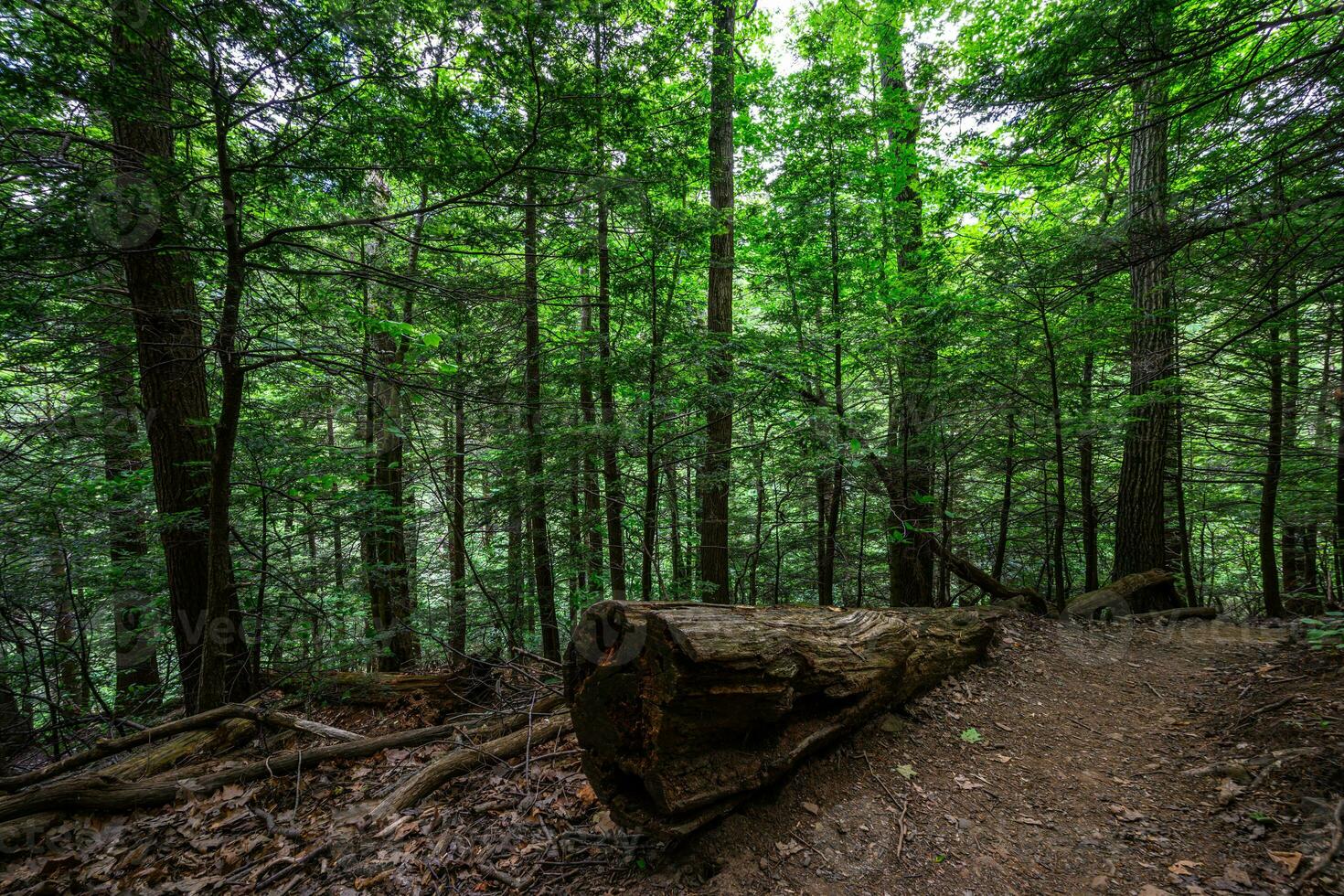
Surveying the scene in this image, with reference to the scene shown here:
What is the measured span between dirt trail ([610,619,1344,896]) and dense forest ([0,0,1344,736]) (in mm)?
2832

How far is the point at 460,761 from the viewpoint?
3.73 meters

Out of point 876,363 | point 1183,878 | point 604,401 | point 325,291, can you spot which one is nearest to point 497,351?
point 604,401

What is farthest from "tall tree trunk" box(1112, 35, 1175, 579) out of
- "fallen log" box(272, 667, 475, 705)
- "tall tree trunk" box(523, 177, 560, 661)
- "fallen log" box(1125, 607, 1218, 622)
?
"fallen log" box(272, 667, 475, 705)

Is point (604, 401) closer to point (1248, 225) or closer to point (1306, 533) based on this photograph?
point (1248, 225)

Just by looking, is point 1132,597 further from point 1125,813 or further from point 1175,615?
point 1125,813

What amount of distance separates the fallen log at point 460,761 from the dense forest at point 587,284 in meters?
1.89

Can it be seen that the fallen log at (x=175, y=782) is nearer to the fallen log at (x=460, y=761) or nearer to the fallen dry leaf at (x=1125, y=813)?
the fallen log at (x=460, y=761)

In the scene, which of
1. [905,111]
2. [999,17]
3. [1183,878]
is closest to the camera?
[1183,878]

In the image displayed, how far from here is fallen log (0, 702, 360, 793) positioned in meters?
3.93

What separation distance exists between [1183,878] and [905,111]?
8758mm

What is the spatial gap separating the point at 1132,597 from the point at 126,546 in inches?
565

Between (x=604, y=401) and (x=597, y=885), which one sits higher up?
(x=604, y=401)

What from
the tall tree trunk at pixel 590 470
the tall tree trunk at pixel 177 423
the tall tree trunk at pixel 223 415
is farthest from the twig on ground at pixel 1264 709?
the tall tree trunk at pixel 177 423

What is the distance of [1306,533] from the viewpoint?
28.8 feet
